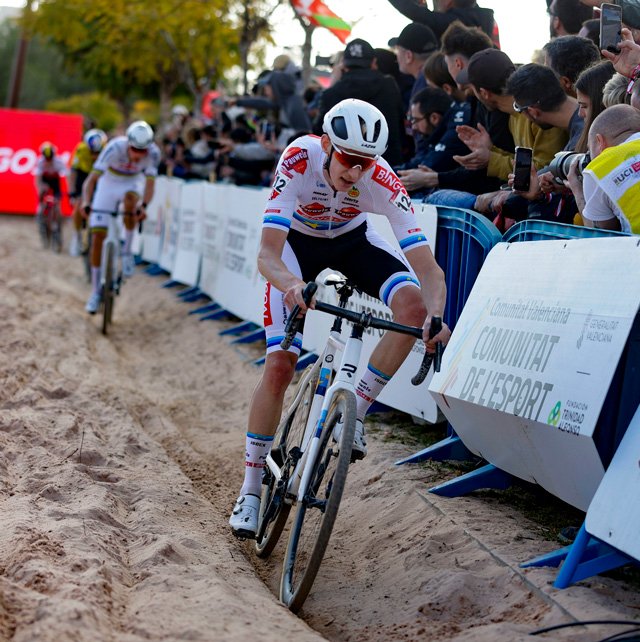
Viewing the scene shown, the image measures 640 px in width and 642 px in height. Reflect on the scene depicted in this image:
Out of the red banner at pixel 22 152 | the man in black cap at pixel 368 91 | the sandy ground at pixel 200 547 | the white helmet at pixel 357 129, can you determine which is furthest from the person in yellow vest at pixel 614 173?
the red banner at pixel 22 152

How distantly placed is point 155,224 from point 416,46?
1093cm

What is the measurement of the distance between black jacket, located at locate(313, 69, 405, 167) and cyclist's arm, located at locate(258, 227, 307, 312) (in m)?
4.36

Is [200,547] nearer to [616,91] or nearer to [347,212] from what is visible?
Result: [347,212]

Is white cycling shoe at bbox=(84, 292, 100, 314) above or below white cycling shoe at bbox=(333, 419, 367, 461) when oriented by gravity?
below

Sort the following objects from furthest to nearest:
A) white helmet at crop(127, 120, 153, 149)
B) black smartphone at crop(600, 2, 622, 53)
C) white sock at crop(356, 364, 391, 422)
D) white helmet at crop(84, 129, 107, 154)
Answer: white helmet at crop(84, 129, 107, 154)
white helmet at crop(127, 120, 153, 149)
black smartphone at crop(600, 2, 622, 53)
white sock at crop(356, 364, 391, 422)

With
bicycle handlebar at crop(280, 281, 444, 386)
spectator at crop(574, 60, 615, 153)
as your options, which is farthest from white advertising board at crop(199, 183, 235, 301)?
bicycle handlebar at crop(280, 281, 444, 386)

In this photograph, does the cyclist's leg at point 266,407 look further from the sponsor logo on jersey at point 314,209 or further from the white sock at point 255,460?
the sponsor logo on jersey at point 314,209

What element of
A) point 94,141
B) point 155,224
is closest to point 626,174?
point 94,141

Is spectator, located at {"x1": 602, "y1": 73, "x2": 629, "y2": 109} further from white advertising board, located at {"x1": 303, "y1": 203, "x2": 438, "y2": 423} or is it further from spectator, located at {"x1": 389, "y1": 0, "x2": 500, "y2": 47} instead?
spectator, located at {"x1": 389, "y1": 0, "x2": 500, "y2": 47}

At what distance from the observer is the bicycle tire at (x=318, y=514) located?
4.38m

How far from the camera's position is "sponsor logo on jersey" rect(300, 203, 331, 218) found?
5559 mm

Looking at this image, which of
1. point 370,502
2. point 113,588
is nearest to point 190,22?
point 370,502

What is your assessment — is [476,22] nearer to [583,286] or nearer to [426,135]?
[426,135]

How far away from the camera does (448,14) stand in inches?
378
